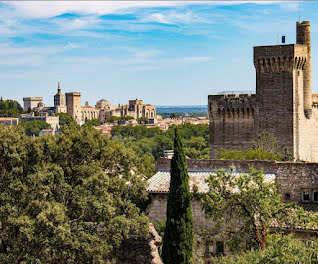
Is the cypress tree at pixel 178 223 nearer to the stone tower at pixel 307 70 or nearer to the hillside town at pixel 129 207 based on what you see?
the hillside town at pixel 129 207

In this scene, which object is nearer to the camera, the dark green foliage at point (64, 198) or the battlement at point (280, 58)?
the dark green foliage at point (64, 198)

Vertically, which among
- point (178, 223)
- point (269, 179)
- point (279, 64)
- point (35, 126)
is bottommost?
point (35, 126)

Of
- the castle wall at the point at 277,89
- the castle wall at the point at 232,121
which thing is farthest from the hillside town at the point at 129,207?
the castle wall at the point at 232,121

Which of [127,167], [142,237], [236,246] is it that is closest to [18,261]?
[142,237]

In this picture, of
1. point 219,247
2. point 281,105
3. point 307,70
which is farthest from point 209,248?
point 307,70

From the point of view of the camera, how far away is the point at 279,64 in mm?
34781

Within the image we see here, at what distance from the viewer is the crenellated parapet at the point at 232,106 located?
36.6 m

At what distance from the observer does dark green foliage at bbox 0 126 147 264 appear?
15.0 metres

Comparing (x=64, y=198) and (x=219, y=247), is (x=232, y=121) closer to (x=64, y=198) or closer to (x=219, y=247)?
(x=219, y=247)

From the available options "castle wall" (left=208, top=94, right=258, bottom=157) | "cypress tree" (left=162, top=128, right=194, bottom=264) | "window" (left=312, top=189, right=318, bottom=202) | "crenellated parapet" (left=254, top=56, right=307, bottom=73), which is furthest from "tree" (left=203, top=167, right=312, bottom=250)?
"castle wall" (left=208, top=94, right=258, bottom=157)

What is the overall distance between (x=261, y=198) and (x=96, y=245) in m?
4.44

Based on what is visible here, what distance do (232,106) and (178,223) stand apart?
68.8ft

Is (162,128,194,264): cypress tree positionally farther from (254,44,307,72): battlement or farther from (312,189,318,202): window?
(254,44,307,72): battlement

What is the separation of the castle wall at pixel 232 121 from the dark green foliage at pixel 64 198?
1950 centimetres
